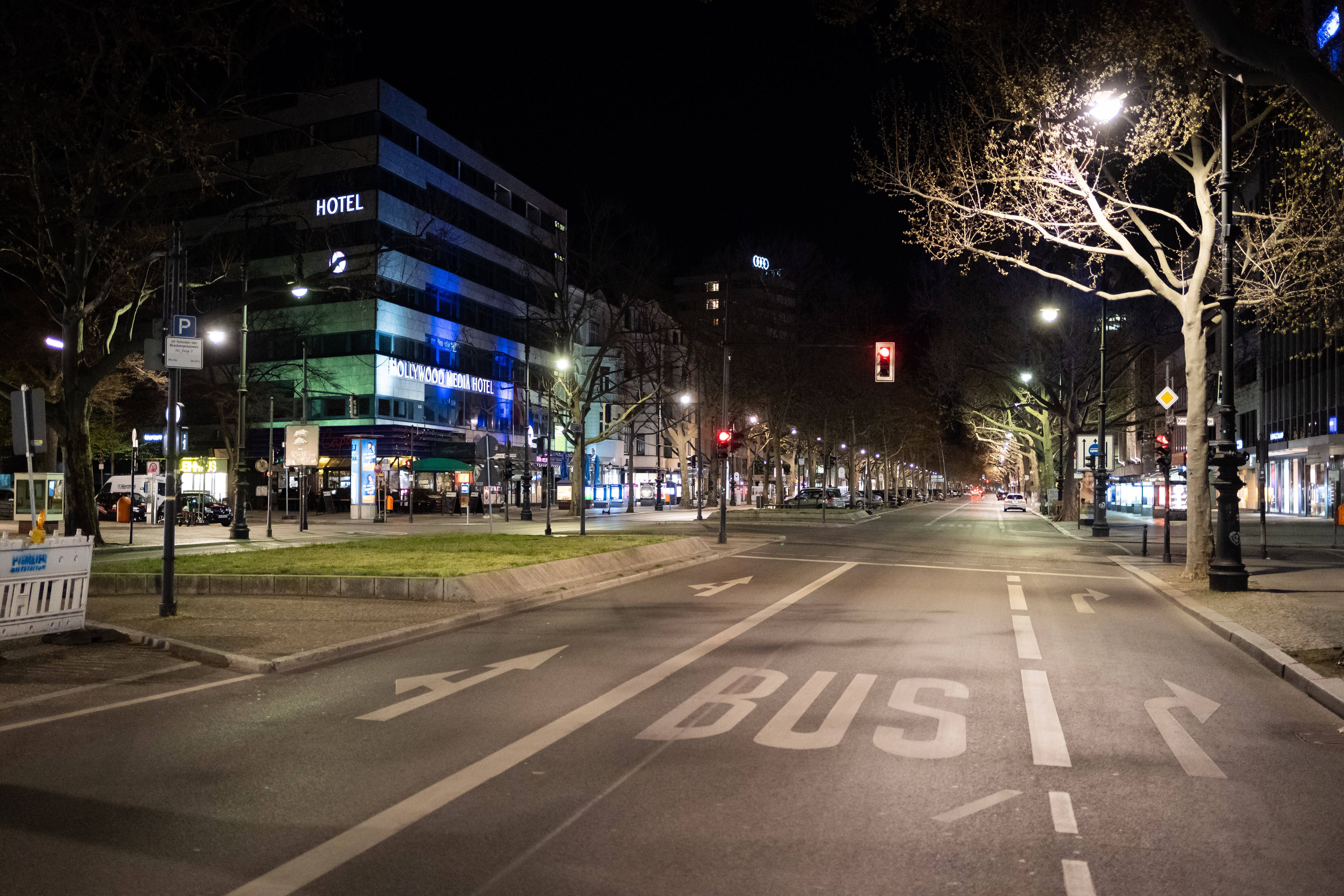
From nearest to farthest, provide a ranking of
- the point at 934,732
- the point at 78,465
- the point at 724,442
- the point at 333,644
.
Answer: the point at 934,732, the point at 333,644, the point at 78,465, the point at 724,442

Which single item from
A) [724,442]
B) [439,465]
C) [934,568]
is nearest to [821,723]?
[934,568]

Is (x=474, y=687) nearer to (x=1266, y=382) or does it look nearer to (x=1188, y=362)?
(x=1188, y=362)

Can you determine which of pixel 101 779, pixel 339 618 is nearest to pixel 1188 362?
pixel 339 618

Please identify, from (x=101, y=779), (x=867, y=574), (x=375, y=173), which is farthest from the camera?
(x=375, y=173)

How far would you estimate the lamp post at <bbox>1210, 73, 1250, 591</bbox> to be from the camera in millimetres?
16188

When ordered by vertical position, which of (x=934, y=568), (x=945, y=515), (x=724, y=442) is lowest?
(x=945, y=515)

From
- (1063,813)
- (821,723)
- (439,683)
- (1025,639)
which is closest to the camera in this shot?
(1063,813)

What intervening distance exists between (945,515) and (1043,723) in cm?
5876

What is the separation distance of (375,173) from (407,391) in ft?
42.8

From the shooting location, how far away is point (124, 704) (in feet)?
26.4

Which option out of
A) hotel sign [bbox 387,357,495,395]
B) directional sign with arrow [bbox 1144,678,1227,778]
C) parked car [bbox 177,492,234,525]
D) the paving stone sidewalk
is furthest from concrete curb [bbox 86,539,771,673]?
hotel sign [bbox 387,357,495,395]

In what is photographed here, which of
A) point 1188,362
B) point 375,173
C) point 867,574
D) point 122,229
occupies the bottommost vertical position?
point 867,574

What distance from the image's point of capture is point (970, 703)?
8.05m

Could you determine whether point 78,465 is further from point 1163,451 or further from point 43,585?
point 1163,451
